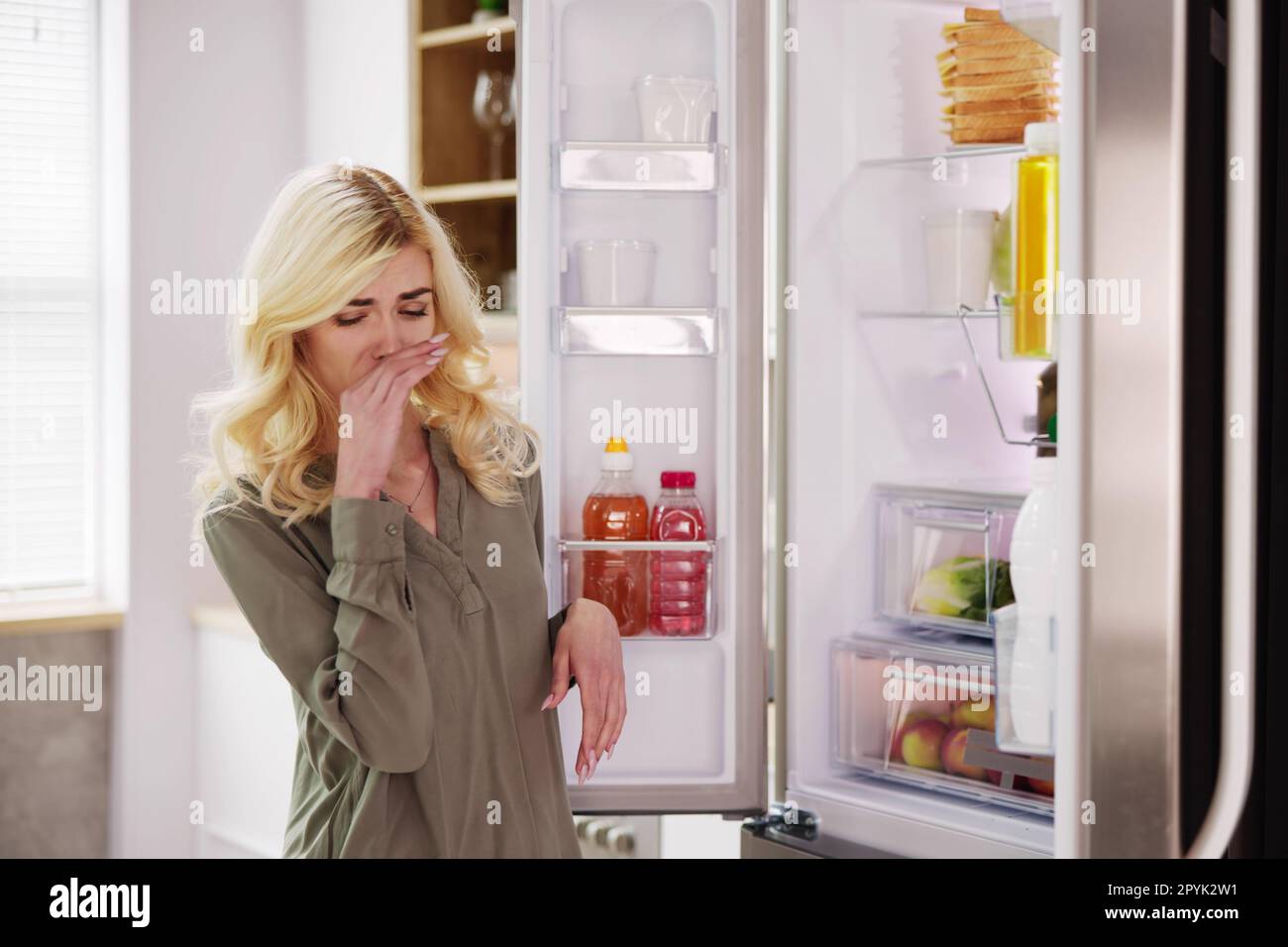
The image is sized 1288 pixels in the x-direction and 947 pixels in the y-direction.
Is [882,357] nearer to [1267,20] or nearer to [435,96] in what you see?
[1267,20]

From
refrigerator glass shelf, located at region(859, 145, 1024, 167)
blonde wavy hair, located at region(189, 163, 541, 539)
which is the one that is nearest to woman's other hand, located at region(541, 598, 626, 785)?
blonde wavy hair, located at region(189, 163, 541, 539)

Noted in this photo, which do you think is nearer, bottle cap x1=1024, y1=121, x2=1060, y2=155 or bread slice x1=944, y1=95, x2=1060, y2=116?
bottle cap x1=1024, y1=121, x2=1060, y2=155

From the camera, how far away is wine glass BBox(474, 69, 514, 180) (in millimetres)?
2471

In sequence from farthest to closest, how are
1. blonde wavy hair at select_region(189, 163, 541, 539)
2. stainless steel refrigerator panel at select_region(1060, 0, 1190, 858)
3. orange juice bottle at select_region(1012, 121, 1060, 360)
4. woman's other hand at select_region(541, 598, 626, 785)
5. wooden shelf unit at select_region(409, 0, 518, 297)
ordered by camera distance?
wooden shelf unit at select_region(409, 0, 518, 297), orange juice bottle at select_region(1012, 121, 1060, 360), woman's other hand at select_region(541, 598, 626, 785), blonde wavy hair at select_region(189, 163, 541, 539), stainless steel refrigerator panel at select_region(1060, 0, 1190, 858)

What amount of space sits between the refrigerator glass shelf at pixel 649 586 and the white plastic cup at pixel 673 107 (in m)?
0.54

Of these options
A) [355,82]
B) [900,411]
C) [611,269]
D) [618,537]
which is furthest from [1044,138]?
[355,82]

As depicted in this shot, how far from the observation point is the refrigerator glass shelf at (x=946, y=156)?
148cm

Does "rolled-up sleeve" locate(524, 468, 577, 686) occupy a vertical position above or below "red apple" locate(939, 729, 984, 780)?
above

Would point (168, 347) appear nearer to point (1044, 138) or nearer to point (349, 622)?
point (349, 622)

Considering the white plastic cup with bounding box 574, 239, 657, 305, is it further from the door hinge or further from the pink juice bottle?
the door hinge

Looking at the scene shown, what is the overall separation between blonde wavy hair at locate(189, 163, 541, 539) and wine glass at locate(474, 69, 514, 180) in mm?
1319

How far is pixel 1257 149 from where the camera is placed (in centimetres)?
111
